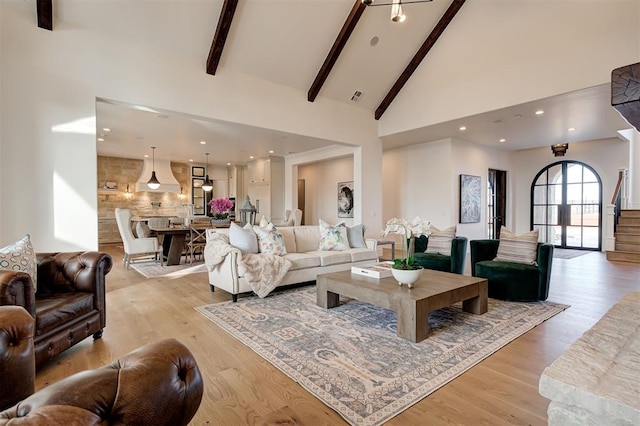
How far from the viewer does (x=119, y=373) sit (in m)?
0.93

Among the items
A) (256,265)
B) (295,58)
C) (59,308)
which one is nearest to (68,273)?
(59,308)

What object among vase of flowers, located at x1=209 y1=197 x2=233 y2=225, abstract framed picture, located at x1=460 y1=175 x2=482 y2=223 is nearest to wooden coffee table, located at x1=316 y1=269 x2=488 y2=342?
vase of flowers, located at x1=209 y1=197 x2=233 y2=225

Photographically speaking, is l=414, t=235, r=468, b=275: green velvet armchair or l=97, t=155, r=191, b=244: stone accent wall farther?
l=97, t=155, r=191, b=244: stone accent wall

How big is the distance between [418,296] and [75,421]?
2.60 m

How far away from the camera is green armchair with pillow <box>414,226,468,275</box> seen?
4777mm

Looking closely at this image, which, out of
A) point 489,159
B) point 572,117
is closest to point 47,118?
point 572,117

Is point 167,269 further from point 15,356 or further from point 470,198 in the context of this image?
point 470,198

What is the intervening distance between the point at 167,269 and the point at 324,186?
5.80m

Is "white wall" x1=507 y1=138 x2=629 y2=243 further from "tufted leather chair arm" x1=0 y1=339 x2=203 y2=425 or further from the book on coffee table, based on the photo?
"tufted leather chair arm" x1=0 y1=339 x2=203 y2=425

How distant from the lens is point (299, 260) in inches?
180

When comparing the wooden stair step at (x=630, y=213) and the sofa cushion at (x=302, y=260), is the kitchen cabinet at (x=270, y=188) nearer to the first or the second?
the sofa cushion at (x=302, y=260)

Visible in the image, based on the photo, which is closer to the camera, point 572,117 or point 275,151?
point 572,117

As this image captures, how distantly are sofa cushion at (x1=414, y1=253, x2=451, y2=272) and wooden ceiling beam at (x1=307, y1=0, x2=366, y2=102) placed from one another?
3712 mm

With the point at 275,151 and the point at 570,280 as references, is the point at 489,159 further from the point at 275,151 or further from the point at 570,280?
the point at 275,151
